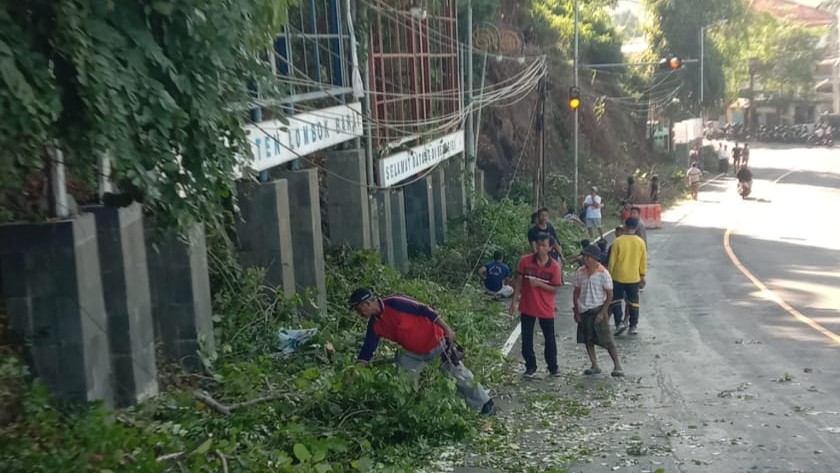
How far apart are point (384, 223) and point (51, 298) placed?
37.7 feet

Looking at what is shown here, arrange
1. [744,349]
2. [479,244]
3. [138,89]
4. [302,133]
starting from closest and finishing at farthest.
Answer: [138,89]
[744,349]
[302,133]
[479,244]

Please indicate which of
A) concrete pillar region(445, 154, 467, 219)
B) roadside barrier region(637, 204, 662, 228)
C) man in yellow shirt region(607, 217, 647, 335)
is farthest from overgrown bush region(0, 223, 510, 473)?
roadside barrier region(637, 204, 662, 228)

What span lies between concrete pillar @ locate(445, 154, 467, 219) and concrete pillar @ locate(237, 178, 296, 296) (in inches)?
540

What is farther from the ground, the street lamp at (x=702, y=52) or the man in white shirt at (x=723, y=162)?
the street lamp at (x=702, y=52)

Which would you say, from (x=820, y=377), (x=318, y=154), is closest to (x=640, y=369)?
(x=820, y=377)

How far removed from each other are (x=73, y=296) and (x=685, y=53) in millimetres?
55192

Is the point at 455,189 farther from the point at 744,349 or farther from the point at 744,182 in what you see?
the point at 744,182

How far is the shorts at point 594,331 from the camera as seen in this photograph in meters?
12.0

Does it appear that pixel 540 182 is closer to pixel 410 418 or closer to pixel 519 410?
pixel 519 410

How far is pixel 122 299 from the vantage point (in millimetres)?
9336

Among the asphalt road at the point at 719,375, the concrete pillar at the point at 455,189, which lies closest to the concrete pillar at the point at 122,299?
the asphalt road at the point at 719,375

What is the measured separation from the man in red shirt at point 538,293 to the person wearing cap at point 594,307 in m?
0.37

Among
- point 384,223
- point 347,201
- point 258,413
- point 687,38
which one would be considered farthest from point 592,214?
point 687,38

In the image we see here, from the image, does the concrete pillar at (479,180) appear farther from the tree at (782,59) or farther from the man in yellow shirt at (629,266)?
the tree at (782,59)
